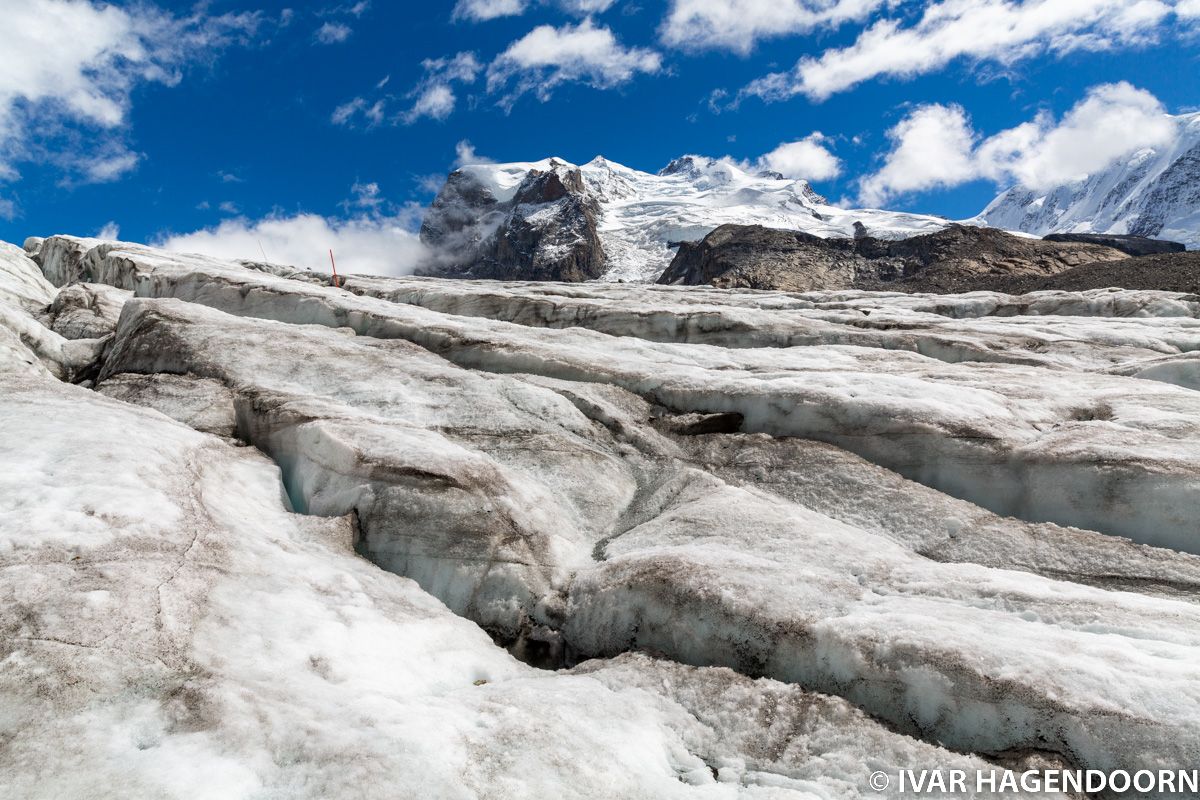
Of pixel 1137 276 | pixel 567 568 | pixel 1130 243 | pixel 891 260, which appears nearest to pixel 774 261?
pixel 891 260

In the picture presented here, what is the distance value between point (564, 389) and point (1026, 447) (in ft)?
28.7

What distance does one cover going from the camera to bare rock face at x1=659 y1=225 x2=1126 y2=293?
109m

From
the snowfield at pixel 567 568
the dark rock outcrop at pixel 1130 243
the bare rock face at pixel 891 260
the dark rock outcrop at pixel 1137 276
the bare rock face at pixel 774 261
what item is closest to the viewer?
the snowfield at pixel 567 568

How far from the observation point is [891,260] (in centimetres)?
11875

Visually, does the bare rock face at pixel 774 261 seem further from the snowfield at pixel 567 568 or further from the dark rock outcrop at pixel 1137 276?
the snowfield at pixel 567 568

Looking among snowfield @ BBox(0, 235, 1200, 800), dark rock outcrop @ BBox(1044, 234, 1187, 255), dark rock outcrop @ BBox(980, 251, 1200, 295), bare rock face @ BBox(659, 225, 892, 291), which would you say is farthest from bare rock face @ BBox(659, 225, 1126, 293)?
snowfield @ BBox(0, 235, 1200, 800)

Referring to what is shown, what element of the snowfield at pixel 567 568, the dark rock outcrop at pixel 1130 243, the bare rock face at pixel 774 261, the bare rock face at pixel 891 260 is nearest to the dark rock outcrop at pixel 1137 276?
the bare rock face at pixel 891 260

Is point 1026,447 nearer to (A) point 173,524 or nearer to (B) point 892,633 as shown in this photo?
(B) point 892,633

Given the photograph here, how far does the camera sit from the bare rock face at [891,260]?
109438 millimetres

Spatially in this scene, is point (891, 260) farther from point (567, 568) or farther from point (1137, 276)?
point (567, 568)

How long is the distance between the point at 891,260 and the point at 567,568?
12314cm

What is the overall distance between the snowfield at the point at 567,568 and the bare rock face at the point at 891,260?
99.9 metres

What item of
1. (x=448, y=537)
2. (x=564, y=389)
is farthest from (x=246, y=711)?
(x=564, y=389)

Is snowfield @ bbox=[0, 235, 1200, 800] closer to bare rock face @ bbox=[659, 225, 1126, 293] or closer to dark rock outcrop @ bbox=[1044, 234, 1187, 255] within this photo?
bare rock face @ bbox=[659, 225, 1126, 293]
